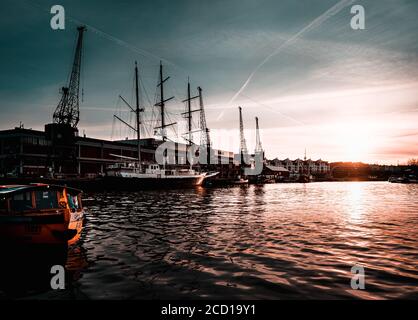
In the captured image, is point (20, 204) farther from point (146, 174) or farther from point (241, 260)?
point (146, 174)

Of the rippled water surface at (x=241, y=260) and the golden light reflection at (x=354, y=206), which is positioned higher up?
the rippled water surface at (x=241, y=260)

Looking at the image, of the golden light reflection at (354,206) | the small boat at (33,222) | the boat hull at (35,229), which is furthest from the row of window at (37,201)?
the golden light reflection at (354,206)

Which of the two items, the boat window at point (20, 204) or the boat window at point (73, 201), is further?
the boat window at point (73, 201)

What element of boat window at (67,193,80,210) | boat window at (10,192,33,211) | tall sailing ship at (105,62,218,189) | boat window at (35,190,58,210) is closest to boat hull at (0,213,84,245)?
boat window at (10,192,33,211)

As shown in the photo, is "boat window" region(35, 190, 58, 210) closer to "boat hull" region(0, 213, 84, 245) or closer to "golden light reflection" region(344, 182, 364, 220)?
"boat hull" region(0, 213, 84, 245)

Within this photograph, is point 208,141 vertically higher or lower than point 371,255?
higher

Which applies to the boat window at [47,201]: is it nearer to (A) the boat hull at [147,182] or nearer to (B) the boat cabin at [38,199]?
(B) the boat cabin at [38,199]

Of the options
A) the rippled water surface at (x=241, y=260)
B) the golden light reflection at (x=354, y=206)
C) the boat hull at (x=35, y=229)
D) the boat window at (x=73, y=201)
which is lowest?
the golden light reflection at (x=354, y=206)

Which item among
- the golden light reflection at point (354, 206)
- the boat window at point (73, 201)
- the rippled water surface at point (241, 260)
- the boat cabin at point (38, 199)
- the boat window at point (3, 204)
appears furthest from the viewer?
the golden light reflection at point (354, 206)

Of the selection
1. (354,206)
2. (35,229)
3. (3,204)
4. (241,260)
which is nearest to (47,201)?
(3,204)
